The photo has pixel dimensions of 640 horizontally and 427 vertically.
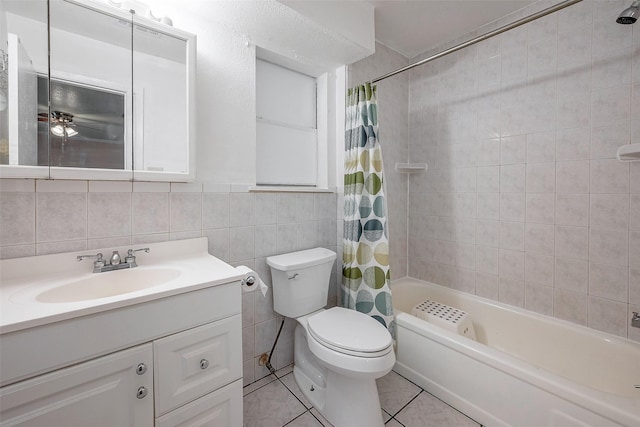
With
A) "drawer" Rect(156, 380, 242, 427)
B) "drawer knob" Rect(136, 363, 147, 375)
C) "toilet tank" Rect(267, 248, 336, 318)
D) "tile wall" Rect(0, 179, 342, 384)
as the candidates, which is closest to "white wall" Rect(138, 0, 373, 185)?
"tile wall" Rect(0, 179, 342, 384)

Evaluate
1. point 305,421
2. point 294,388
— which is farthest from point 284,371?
point 305,421

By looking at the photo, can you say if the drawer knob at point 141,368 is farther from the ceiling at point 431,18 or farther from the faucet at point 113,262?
the ceiling at point 431,18

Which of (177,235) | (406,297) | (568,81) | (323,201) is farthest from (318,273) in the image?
(568,81)

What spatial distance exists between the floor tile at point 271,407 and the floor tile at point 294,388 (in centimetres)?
2

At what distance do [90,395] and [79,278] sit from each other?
1.51 feet

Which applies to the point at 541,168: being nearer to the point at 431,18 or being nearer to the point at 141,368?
the point at 431,18

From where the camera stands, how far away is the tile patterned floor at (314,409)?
1.37 m

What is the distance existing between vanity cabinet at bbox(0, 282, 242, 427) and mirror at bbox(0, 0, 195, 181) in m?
0.62

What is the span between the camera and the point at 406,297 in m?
2.28

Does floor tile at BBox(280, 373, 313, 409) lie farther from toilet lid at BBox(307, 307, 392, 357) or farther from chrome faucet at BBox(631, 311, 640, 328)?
chrome faucet at BBox(631, 311, 640, 328)

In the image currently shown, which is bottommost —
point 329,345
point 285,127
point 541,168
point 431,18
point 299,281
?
point 329,345

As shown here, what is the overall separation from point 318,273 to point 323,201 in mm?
540

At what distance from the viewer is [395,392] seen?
1.58 m

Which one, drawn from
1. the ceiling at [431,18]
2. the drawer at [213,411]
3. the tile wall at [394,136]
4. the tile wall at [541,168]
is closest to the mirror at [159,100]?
the drawer at [213,411]
